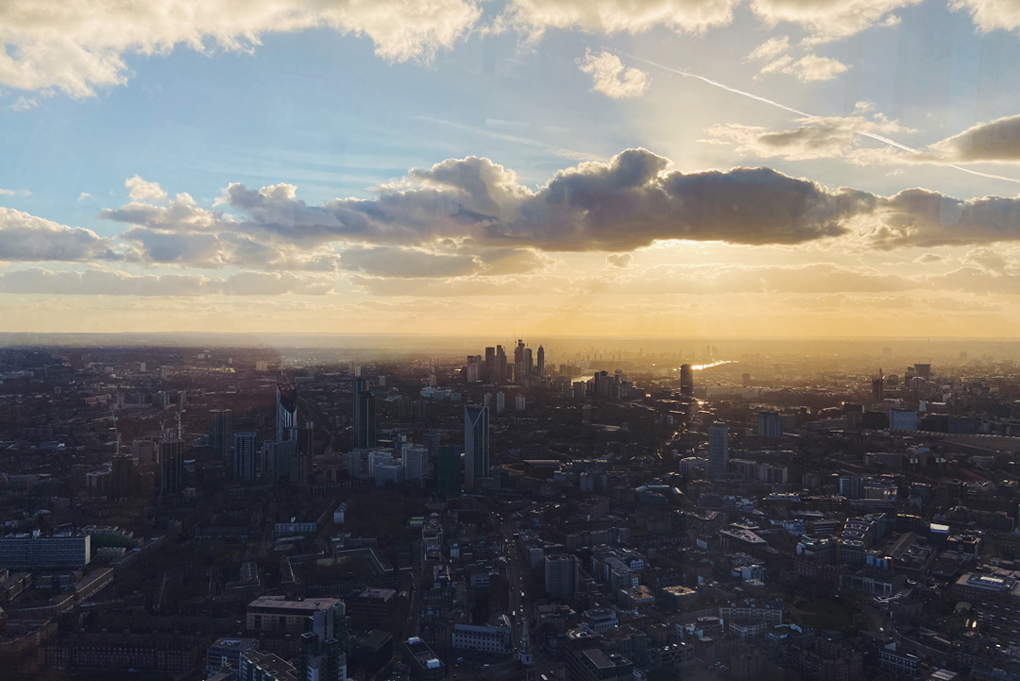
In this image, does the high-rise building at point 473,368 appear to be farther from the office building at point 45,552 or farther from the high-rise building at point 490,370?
the office building at point 45,552

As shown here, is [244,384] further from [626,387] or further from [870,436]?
[870,436]

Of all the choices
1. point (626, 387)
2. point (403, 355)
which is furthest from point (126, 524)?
point (626, 387)

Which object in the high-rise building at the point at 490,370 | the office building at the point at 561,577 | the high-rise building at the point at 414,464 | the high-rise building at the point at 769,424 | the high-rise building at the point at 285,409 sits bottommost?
the office building at the point at 561,577

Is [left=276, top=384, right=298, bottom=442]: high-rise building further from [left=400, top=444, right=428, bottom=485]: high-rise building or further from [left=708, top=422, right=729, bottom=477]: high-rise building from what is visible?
[left=708, top=422, right=729, bottom=477]: high-rise building

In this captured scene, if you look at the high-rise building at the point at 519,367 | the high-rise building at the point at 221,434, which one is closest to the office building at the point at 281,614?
the high-rise building at the point at 221,434

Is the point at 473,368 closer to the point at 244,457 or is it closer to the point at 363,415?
the point at 363,415

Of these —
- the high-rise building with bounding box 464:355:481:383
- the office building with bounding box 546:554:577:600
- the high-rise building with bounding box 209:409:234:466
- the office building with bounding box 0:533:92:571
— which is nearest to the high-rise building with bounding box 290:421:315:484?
the high-rise building with bounding box 209:409:234:466

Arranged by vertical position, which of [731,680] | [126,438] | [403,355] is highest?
[403,355]
